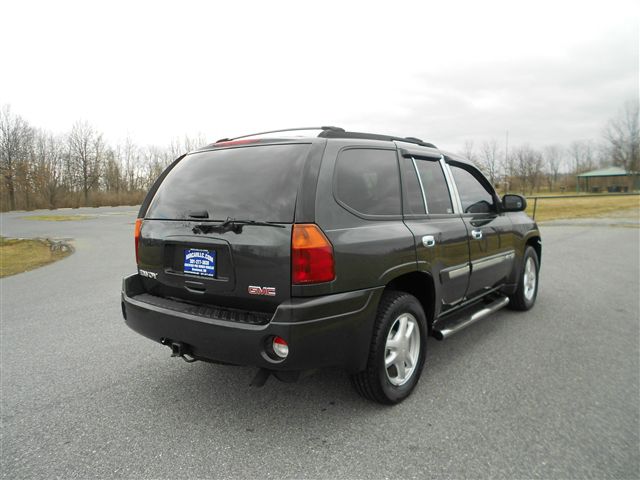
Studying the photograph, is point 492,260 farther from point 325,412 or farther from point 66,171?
point 66,171

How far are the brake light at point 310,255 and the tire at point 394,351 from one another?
602 millimetres

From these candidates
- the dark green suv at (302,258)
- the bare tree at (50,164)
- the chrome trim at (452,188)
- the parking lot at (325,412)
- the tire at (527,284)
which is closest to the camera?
the parking lot at (325,412)

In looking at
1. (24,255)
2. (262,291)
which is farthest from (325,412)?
(24,255)

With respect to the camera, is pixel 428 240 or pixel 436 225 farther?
pixel 436 225

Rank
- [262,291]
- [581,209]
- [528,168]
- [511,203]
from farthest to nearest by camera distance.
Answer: [528,168], [581,209], [511,203], [262,291]

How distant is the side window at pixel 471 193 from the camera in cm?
393

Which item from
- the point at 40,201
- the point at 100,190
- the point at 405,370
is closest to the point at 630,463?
the point at 405,370

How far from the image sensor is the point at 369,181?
9.33 ft

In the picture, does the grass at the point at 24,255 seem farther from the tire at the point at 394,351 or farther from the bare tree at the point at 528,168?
the bare tree at the point at 528,168

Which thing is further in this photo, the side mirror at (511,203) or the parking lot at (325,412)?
the side mirror at (511,203)

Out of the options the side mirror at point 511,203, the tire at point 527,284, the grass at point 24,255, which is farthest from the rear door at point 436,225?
the grass at point 24,255

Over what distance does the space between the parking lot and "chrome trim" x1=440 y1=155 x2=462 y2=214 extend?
1314 mm

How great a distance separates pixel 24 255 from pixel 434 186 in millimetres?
11349

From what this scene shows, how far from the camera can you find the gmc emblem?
7.79 ft
